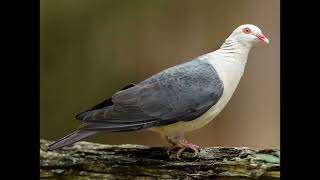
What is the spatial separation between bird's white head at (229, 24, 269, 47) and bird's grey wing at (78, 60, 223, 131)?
0.76ft

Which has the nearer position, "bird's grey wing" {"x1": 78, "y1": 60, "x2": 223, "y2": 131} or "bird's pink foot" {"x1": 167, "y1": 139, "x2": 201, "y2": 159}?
"bird's grey wing" {"x1": 78, "y1": 60, "x2": 223, "y2": 131}

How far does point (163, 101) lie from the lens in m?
3.32

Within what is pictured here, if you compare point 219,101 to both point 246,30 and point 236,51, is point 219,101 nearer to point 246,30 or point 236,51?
point 236,51

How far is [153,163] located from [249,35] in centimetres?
87

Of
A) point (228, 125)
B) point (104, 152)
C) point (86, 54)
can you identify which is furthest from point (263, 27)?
point (86, 54)

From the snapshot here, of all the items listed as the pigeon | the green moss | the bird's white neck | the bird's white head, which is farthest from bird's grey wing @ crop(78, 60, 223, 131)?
the green moss

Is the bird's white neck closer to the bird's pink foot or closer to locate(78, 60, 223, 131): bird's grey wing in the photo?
locate(78, 60, 223, 131): bird's grey wing

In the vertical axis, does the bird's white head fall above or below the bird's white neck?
above

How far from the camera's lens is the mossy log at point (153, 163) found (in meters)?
3.17

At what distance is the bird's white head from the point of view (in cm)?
332

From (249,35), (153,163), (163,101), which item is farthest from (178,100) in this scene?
(249,35)

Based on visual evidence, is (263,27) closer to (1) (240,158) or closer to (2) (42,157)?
(1) (240,158)

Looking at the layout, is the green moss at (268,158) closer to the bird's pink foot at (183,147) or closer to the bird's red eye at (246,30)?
the bird's pink foot at (183,147)

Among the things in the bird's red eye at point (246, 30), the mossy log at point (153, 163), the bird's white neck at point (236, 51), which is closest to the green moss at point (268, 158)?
the mossy log at point (153, 163)
